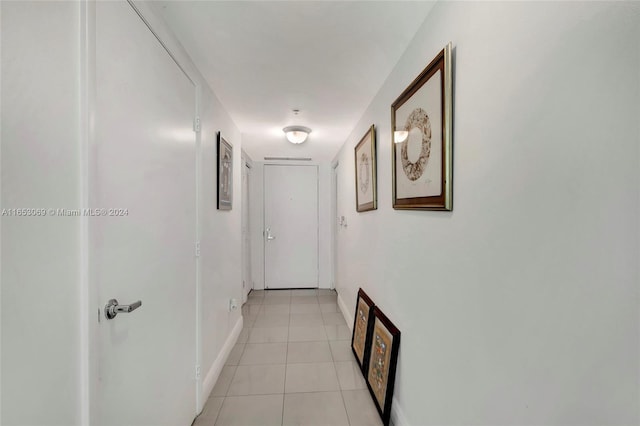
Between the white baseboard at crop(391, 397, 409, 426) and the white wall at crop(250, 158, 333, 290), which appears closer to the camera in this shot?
the white baseboard at crop(391, 397, 409, 426)

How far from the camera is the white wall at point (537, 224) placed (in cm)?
51

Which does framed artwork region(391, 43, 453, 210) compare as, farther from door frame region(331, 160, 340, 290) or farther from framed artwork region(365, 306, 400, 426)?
door frame region(331, 160, 340, 290)

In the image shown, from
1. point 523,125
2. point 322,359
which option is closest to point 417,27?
point 523,125

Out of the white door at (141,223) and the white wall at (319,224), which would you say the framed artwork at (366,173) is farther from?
the white wall at (319,224)

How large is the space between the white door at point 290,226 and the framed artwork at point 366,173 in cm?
197

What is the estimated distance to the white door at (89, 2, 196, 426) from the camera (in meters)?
0.91

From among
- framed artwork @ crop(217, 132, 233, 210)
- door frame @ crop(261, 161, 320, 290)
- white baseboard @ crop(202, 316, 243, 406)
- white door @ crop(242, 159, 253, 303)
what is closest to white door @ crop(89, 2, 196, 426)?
white baseboard @ crop(202, 316, 243, 406)

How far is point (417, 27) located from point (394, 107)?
398 mm

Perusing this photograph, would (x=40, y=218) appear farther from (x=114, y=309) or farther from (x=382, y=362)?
(x=382, y=362)

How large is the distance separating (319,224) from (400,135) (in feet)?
10.5

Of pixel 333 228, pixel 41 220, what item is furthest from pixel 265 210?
pixel 41 220

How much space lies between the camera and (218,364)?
2107 millimetres

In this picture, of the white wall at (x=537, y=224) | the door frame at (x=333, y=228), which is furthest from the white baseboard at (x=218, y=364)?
the door frame at (x=333, y=228)

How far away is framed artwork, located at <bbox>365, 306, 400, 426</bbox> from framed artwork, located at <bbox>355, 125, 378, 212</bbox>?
0.88m
